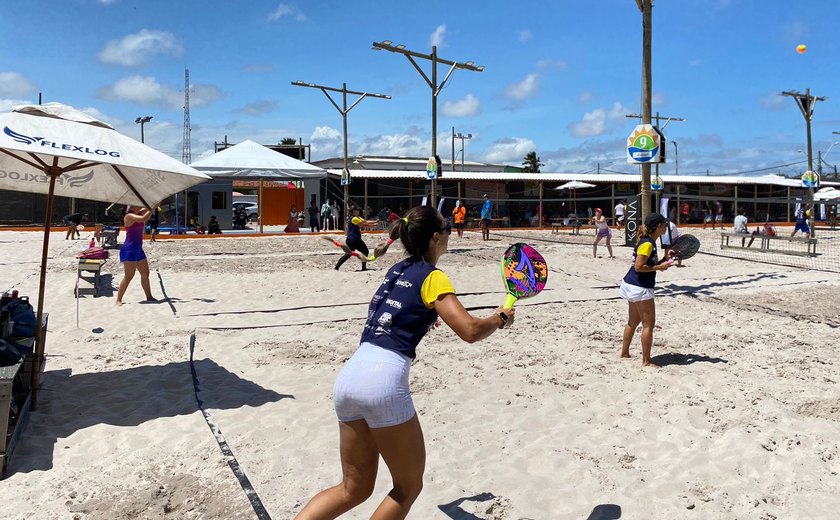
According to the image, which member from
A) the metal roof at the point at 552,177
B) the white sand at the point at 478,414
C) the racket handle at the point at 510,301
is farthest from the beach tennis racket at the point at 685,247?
the metal roof at the point at 552,177

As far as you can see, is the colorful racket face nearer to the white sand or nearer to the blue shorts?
the white sand

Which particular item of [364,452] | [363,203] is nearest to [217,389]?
[364,452]

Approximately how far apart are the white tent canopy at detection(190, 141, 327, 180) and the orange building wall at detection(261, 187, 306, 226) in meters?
8.31

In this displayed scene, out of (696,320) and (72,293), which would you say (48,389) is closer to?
(72,293)

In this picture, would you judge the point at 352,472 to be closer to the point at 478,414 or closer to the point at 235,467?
the point at 235,467

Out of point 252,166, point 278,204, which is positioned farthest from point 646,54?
point 278,204

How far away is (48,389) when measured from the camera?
5.10m

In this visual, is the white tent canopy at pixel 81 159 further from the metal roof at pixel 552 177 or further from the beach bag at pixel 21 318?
the metal roof at pixel 552 177

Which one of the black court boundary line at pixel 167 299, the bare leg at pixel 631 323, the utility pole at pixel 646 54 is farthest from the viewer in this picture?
the utility pole at pixel 646 54

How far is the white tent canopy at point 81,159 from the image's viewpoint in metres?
4.23

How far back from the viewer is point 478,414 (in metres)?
4.69

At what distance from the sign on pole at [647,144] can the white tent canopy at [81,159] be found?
785cm

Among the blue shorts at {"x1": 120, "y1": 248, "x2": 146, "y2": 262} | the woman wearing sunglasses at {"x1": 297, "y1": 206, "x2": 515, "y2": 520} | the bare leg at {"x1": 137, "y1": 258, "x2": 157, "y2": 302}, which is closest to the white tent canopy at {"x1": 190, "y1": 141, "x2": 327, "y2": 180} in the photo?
the bare leg at {"x1": 137, "y1": 258, "x2": 157, "y2": 302}

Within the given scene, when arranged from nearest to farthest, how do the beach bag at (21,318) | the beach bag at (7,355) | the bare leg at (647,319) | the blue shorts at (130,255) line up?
the beach bag at (7,355) → the beach bag at (21,318) → the bare leg at (647,319) → the blue shorts at (130,255)
